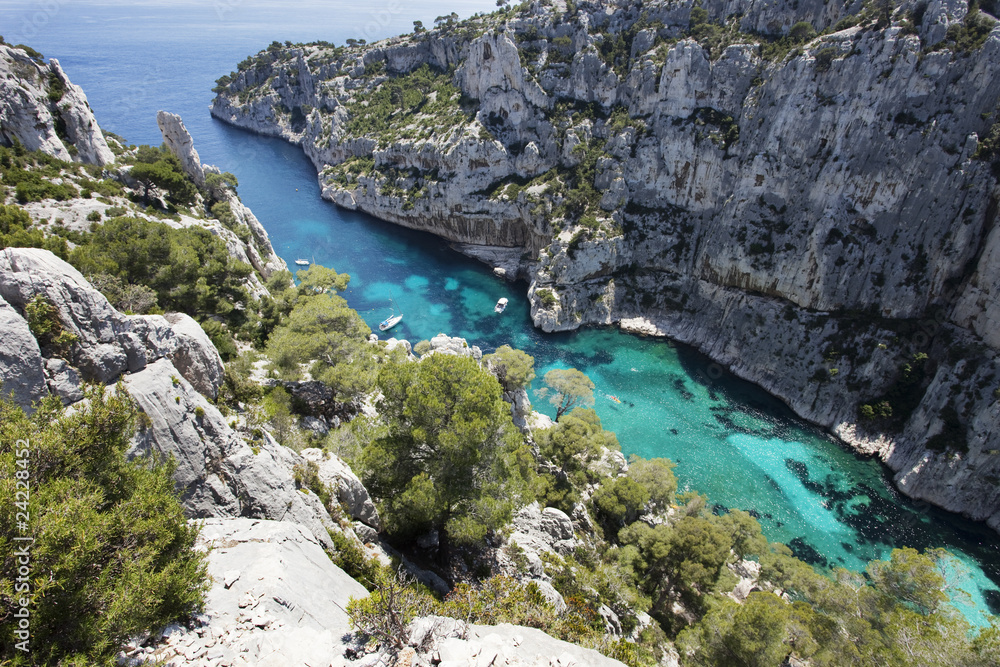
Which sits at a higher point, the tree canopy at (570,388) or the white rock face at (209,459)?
the white rock face at (209,459)

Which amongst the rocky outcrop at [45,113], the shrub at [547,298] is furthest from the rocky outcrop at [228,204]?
the shrub at [547,298]

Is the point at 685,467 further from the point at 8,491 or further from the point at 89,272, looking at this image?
the point at 89,272

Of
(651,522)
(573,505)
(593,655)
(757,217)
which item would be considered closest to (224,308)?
(573,505)

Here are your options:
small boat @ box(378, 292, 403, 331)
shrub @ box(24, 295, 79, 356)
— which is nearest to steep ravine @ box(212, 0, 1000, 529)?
small boat @ box(378, 292, 403, 331)

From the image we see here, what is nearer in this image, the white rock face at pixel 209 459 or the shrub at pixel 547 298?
the white rock face at pixel 209 459

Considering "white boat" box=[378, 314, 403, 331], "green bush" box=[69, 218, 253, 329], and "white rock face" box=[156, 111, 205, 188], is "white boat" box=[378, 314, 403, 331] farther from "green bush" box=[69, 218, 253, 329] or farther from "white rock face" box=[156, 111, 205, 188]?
"white rock face" box=[156, 111, 205, 188]

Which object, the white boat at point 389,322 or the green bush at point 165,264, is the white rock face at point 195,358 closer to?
the green bush at point 165,264
